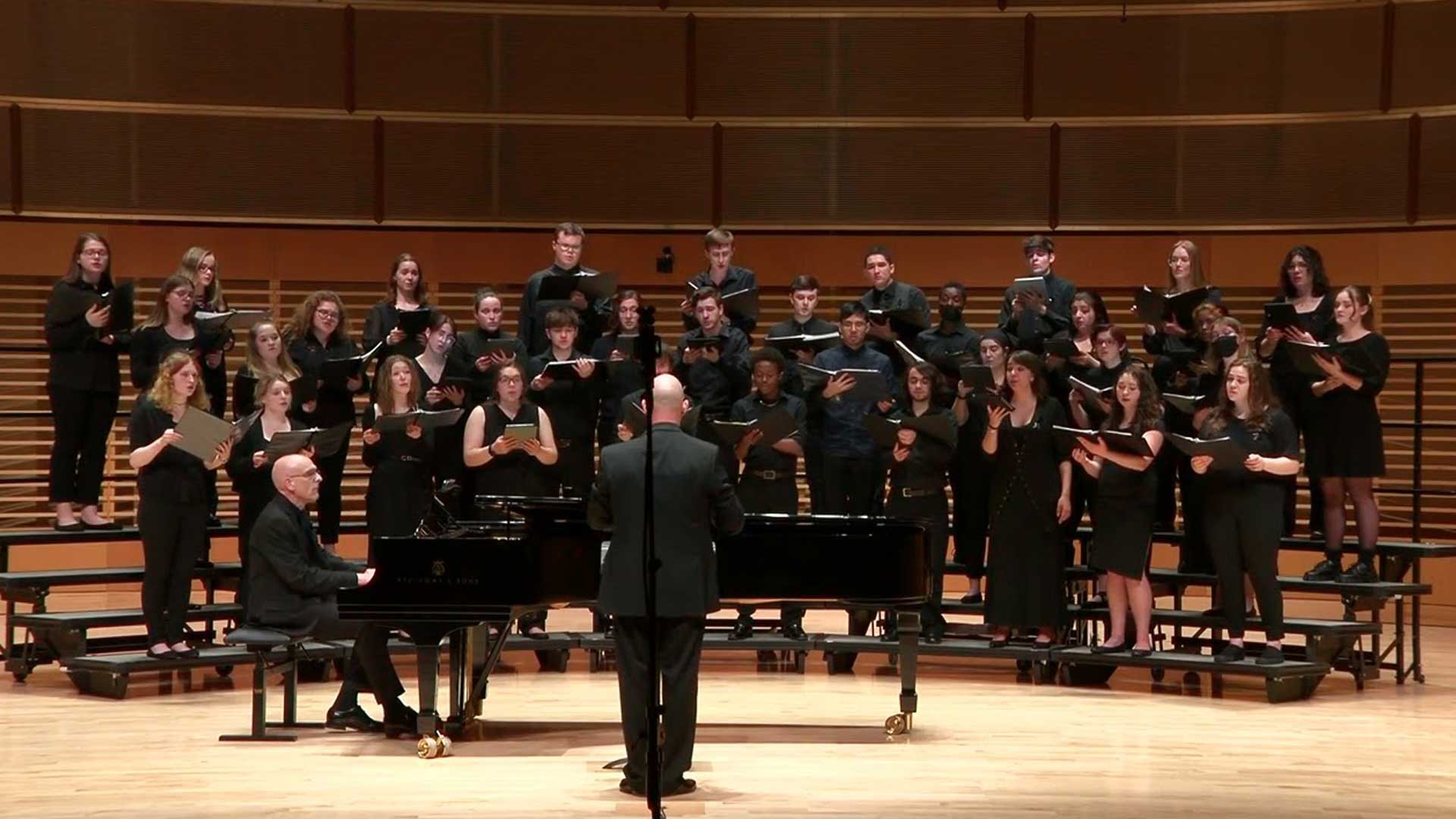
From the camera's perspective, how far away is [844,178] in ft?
36.6

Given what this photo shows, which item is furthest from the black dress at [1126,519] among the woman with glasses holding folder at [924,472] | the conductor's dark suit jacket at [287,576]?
the conductor's dark suit jacket at [287,576]

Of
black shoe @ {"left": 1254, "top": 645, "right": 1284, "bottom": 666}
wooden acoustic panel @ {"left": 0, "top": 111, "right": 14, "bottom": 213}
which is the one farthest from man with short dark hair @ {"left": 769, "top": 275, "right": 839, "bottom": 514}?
wooden acoustic panel @ {"left": 0, "top": 111, "right": 14, "bottom": 213}

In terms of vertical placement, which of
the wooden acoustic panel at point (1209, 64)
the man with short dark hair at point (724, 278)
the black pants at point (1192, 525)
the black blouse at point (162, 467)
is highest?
the wooden acoustic panel at point (1209, 64)

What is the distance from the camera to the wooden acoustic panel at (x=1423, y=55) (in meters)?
10.2

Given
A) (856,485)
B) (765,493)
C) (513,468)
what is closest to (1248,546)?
(856,485)

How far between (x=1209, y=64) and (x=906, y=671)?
18.2 ft

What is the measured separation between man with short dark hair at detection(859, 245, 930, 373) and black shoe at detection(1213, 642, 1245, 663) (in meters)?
1.93

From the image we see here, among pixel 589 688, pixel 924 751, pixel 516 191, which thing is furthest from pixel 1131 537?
pixel 516 191

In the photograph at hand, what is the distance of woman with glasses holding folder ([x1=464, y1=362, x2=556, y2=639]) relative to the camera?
788cm

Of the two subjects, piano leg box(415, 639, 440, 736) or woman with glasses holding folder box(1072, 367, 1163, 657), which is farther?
woman with glasses holding folder box(1072, 367, 1163, 657)

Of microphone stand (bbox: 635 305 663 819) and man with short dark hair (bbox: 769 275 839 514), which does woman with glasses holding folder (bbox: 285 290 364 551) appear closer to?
man with short dark hair (bbox: 769 275 839 514)

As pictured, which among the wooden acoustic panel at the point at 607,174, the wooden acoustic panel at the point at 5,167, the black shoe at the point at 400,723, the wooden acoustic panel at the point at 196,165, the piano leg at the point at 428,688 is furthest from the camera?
the wooden acoustic panel at the point at 607,174

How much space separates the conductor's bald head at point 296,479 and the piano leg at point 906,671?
87.6 inches

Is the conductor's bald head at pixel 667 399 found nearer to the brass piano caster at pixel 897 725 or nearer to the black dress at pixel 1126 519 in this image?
the brass piano caster at pixel 897 725
